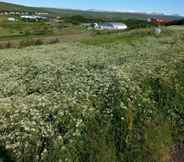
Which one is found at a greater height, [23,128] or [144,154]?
[23,128]

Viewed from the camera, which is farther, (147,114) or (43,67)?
(43,67)

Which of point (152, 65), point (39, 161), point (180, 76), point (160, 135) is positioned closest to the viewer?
point (39, 161)

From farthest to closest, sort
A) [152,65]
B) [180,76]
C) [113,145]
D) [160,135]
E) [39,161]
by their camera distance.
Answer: [152,65] → [180,76] → [160,135] → [113,145] → [39,161]

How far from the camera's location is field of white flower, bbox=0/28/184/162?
11516mm

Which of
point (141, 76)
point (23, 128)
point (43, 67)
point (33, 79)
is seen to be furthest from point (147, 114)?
point (43, 67)

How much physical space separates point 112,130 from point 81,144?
1.79 meters

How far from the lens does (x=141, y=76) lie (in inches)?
706

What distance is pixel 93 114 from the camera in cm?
1330

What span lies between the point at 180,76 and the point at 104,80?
431 cm

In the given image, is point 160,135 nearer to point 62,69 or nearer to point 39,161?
point 39,161

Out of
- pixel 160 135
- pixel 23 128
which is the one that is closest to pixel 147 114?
pixel 160 135

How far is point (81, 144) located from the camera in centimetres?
1183

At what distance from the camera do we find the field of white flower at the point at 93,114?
1152 cm

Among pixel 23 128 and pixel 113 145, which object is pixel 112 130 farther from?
pixel 23 128
